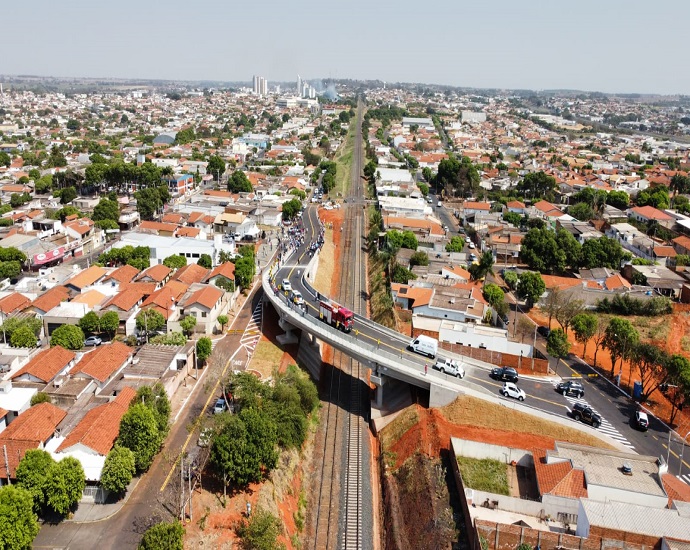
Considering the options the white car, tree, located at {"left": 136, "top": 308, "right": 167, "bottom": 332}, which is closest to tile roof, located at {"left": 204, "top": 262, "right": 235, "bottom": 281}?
tree, located at {"left": 136, "top": 308, "right": 167, "bottom": 332}

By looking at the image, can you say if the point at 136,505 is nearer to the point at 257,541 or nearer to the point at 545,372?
the point at 257,541

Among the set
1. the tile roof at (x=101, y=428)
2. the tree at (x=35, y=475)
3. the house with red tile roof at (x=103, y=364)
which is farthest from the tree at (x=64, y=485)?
the house with red tile roof at (x=103, y=364)

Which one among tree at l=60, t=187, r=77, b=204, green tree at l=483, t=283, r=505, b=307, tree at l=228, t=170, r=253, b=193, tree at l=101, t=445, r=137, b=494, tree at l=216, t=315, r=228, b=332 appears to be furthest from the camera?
tree at l=228, t=170, r=253, b=193

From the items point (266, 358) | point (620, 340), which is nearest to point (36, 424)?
point (266, 358)

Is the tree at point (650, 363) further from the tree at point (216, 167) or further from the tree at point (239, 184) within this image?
the tree at point (216, 167)

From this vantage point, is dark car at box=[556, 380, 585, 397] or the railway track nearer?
the railway track

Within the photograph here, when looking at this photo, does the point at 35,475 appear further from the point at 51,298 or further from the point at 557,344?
the point at 557,344

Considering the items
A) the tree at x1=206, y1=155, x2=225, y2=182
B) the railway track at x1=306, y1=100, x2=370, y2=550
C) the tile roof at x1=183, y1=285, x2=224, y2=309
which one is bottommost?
the railway track at x1=306, y1=100, x2=370, y2=550

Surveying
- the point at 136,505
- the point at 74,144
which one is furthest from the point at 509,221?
the point at 74,144

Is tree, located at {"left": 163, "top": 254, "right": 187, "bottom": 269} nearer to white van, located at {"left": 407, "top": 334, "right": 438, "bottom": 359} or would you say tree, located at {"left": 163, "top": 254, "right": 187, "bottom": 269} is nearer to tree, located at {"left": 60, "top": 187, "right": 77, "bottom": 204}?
Result: white van, located at {"left": 407, "top": 334, "right": 438, "bottom": 359}
